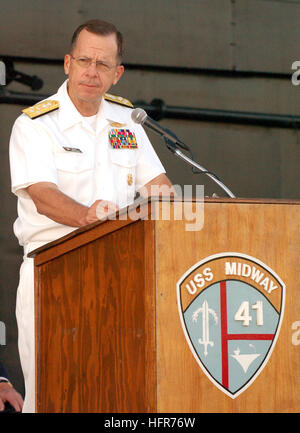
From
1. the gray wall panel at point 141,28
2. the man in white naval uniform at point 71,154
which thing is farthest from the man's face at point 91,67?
the gray wall panel at point 141,28

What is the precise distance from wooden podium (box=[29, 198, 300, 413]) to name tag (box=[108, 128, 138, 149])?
0.91 meters

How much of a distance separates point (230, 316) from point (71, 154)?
1170mm

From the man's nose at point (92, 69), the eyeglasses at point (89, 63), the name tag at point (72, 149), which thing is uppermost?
the eyeglasses at point (89, 63)

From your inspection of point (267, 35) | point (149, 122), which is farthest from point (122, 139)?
point (267, 35)

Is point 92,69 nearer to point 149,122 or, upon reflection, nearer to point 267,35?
point 149,122

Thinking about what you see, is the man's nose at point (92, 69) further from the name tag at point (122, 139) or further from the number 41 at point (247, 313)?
the number 41 at point (247, 313)

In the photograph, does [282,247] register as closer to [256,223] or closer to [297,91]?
[256,223]

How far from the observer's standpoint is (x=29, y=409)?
8.95ft

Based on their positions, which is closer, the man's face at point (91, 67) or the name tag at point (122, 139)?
the man's face at point (91, 67)

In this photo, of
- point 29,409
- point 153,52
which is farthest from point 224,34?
point 29,409

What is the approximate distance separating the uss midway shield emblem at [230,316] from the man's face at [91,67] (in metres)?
1.20

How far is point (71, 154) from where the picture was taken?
3.04 meters

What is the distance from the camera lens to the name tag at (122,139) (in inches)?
126

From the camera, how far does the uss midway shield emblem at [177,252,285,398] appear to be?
2045 mm
